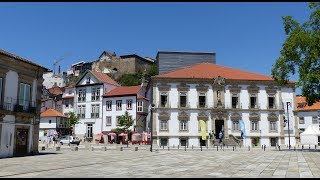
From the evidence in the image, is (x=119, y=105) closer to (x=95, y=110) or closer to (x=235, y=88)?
(x=95, y=110)

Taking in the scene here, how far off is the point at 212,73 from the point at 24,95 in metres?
33.6

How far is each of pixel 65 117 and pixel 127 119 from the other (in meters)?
19.5

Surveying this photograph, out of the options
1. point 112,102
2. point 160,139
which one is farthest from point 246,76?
point 112,102

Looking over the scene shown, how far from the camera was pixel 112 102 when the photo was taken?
63.2 meters

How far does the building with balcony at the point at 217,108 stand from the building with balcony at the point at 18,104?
24.7m

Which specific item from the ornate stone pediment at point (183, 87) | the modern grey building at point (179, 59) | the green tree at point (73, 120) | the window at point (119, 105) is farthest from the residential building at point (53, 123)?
the ornate stone pediment at point (183, 87)

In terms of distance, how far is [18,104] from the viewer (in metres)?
25.7

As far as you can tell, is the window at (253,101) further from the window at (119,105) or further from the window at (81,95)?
the window at (81,95)

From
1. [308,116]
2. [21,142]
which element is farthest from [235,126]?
[21,142]

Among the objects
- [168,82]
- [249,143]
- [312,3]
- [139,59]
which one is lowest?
[249,143]

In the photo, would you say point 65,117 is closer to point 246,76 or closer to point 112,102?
point 112,102

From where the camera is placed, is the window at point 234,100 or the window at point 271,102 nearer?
the window at point 234,100

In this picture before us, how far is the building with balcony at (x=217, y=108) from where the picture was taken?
2008 inches

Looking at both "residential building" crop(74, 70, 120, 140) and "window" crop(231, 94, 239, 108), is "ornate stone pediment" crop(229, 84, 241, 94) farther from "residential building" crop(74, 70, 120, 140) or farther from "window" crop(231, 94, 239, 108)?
"residential building" crop(74, 70, 120, 140)
